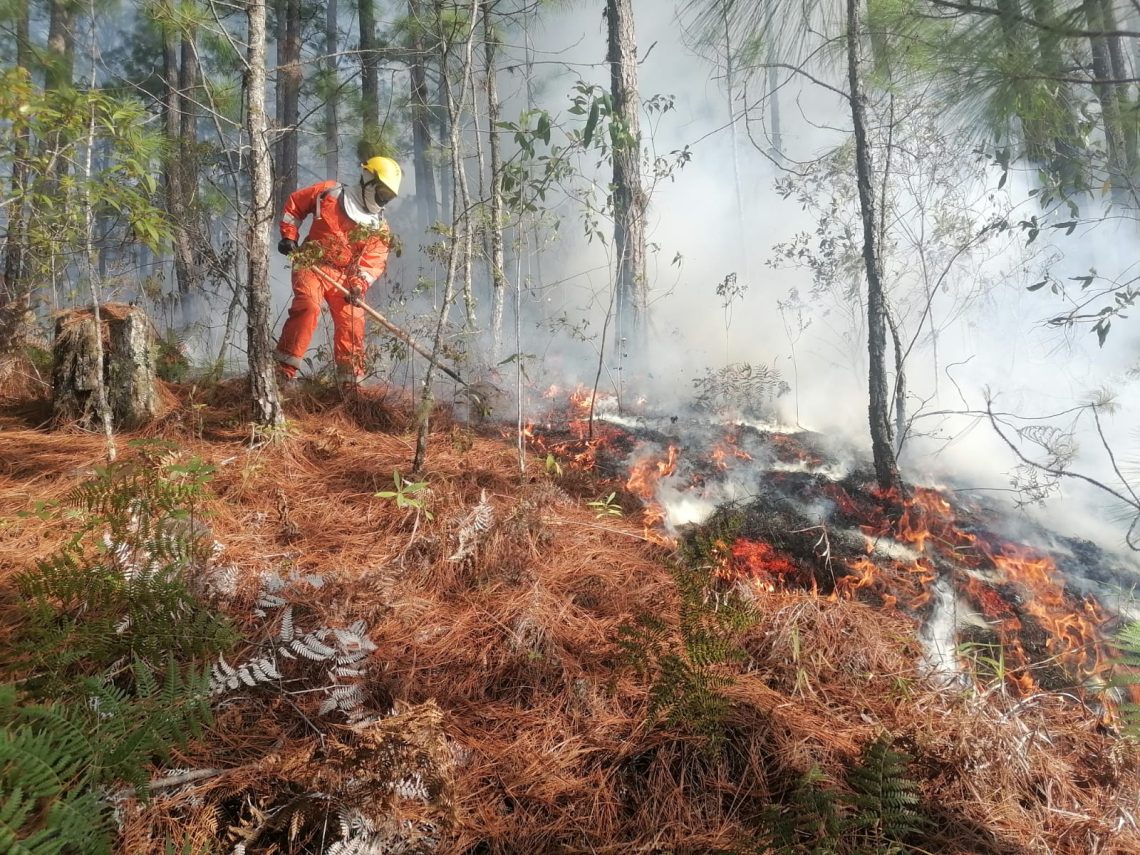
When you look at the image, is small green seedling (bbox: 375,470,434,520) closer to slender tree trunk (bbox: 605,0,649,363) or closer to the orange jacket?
the orange jacket

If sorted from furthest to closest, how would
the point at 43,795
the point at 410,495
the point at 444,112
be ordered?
the point at 444,112 → the point at 410,495 → the point at 43,795

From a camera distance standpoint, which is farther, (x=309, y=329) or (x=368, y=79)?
(x=368, y=79)

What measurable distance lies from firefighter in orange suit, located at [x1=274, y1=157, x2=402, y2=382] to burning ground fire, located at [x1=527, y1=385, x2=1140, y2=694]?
1750 millimetres

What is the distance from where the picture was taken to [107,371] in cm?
337

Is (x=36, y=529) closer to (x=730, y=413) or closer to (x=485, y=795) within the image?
(x=485, y=795)

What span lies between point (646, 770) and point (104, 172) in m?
3.85

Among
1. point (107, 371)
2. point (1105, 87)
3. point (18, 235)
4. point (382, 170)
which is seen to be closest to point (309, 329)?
point (107, 371)

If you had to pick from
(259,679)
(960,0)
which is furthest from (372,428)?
(960,0)

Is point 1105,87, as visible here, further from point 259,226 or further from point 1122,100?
point 259,226

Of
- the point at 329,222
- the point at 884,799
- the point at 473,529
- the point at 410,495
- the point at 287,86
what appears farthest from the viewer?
the point at 287,86

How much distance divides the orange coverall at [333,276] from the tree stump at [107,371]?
0.91 metres

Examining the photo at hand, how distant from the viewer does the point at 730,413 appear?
5.71 meters

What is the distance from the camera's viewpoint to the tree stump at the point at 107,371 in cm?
330

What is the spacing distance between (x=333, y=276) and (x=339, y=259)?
425mm
